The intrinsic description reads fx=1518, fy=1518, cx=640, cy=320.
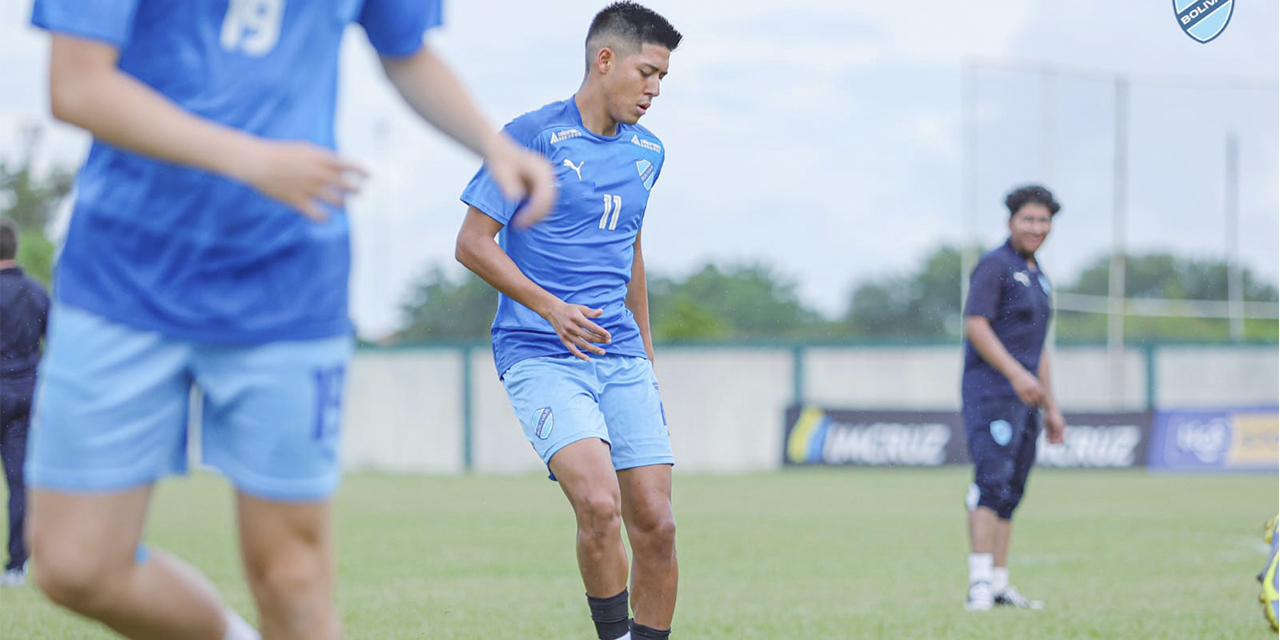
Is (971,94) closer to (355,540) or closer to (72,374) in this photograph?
(355,540)

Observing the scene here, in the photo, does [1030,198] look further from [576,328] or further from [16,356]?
[16,356]

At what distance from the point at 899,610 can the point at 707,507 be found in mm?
9891

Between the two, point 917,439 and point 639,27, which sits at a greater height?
point 639,27

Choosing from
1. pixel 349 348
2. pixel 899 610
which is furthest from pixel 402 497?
pixel 349 348

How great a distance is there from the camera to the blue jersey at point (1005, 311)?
859 centimetres

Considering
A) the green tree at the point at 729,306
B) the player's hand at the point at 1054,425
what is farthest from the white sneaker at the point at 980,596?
the green tree at the point at 729,306

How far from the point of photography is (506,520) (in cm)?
1540

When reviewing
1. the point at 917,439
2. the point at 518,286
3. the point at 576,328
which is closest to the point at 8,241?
the point at 518,286

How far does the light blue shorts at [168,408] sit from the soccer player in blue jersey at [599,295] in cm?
234

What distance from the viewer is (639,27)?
18.1 feet

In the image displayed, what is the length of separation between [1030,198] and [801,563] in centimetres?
341

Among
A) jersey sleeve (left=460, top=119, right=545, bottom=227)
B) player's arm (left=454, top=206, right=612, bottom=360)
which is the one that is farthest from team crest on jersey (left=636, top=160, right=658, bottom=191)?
player's arm (left=454, top=206, right=612, bottom=360)
